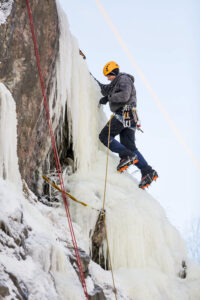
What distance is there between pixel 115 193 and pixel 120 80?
5.34 ft

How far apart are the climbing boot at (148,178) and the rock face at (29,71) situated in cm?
143

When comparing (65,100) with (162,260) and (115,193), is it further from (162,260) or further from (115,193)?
(162,260)

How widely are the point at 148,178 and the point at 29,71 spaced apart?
2.25 meters

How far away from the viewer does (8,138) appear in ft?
12.2

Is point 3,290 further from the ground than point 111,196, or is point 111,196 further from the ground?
point 111,196

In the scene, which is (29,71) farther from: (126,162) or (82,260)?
(82,260)

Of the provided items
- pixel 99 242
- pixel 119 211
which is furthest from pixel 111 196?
pixel 99 242

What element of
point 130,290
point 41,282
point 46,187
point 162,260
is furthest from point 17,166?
point 162,260

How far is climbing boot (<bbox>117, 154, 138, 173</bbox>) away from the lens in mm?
5426

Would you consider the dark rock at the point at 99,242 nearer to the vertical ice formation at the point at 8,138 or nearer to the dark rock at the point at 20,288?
the vertical ice formation at the point at 8,138

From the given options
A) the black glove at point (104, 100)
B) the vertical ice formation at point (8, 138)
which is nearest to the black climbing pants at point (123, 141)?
the black glove at point (104, 100)

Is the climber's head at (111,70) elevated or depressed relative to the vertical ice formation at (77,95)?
elevated

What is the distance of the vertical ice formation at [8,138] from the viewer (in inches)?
143

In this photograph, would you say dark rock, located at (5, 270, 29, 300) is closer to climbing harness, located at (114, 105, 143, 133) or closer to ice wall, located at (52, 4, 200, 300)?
ice wall, located at (52, 4, 200, 300)
